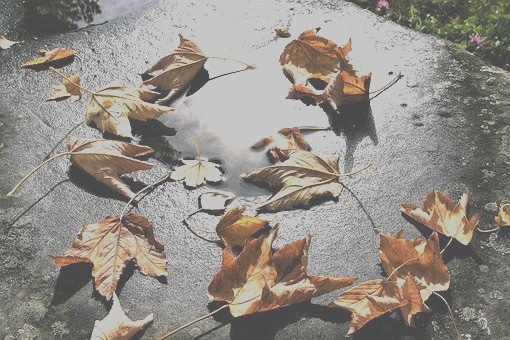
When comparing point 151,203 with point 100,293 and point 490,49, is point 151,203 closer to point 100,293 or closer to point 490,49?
point 100,293

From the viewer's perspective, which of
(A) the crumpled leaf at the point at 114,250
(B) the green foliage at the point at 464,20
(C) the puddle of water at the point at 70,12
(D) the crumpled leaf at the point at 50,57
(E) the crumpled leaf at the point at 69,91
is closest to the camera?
(A) the crumpled leaf at the point at 114,250

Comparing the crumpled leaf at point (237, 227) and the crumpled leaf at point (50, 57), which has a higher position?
the crumpled leaf at point (50, 57)

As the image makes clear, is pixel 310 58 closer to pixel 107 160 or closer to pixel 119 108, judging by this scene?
pixel 119 108

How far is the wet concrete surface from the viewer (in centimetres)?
160

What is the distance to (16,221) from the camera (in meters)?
1.82

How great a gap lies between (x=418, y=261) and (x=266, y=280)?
385 millimetres

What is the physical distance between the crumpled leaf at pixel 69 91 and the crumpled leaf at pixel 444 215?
1126mm

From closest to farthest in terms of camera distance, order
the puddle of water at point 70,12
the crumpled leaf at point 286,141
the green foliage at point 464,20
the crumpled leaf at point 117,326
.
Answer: the crumpled leaf at point 117,326 < the crumpled leaf at point 286,141 < the puddle of water at point 70,12 < the green foliage at point 464,20

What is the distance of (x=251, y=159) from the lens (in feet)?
6.62

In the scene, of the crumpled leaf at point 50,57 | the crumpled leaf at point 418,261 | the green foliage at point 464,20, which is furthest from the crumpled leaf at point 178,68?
the green foliage at point 464,20

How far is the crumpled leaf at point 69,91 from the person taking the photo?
2221 millimetres

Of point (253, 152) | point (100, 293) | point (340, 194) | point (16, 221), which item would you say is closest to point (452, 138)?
point (340, 194)

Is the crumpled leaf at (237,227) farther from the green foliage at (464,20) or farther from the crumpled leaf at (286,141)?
the green foliage at (464,20)

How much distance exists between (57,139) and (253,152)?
23.9 inches
